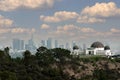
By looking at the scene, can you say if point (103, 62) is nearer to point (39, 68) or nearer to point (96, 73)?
point (96, 73)

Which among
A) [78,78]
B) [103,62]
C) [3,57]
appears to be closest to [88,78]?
[78,78]

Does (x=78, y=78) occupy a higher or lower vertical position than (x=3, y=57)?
A: lower

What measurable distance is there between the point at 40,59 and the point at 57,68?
910cm

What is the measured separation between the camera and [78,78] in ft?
476

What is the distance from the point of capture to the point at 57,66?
494 ft

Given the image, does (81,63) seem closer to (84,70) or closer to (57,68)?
(84,70)

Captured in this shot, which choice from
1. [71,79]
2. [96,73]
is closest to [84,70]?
[96,73]

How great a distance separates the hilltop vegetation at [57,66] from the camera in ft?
425

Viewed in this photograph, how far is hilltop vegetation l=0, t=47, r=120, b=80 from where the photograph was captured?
129625mm

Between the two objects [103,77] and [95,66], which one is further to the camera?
[95,66]

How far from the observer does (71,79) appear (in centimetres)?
13912

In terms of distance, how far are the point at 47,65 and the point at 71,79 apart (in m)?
13.6

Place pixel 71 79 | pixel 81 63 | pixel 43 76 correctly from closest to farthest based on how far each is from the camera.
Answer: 1. pixel 43 76
2. pixel 71 79
3. pixel 81 63

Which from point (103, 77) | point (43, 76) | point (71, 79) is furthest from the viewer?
point (103, 77)
